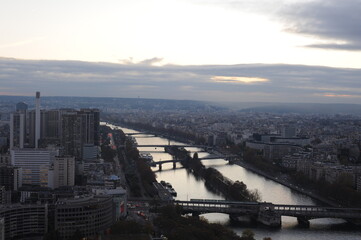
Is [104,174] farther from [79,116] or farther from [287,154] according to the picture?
[287,154]

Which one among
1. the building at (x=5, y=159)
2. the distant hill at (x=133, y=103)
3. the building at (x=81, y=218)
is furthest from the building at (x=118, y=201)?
the distant hill at (x=133, y=103)

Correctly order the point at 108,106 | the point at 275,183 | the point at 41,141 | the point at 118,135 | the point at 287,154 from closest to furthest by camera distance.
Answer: the point at 275,183 → the point at 41,141 → the point at 287,154 → the point at 118,135 → the point at 108,106

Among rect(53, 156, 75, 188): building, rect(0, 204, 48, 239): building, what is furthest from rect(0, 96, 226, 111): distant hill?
rect(0, 204, 48, 239): building

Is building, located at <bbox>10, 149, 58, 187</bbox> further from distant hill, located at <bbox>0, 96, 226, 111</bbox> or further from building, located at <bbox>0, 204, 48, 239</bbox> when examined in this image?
distant hill, located at <bbox>0, 96, 226, 111</bbox>

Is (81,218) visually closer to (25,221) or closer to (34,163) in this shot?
(25,221)

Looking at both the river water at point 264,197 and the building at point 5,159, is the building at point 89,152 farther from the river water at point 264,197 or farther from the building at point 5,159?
the building at point 5,159

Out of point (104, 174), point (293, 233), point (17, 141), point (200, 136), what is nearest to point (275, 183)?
point (104, 174)
